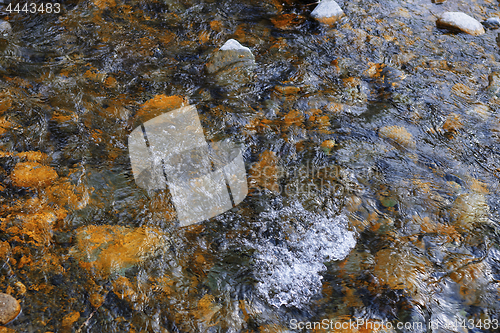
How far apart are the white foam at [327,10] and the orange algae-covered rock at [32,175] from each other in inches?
160

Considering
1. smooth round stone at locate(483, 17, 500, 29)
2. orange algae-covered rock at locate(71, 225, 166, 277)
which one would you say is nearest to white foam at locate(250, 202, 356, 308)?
orange algae-covered rock at locate(71, 225, 166, 277)

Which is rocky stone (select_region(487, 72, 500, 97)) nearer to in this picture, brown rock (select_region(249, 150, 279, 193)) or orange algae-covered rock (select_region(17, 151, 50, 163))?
brown rock (select_region(249, 150, 279, 193))

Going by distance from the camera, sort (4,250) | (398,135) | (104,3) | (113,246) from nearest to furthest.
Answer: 1. (4,250)
2. (113,246)
3. (398,135)
4. (104,3)

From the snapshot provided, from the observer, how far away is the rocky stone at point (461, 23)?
5027 mm

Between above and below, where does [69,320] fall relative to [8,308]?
below

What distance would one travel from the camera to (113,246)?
8.68ft

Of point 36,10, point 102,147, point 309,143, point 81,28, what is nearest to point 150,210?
point 102,147

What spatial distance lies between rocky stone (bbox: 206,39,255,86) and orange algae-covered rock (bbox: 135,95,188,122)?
572 millimetres

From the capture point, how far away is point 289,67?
4.33 metres

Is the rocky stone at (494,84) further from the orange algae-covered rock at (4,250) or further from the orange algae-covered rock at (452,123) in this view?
the orange algae-covered rock at (4,250)

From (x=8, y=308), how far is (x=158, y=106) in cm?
225

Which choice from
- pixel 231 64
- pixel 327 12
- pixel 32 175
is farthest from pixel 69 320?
pixel 327 12

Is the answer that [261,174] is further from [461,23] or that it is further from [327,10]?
[461,23]

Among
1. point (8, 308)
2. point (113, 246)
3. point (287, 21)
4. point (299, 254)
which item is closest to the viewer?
point (8, 308)
